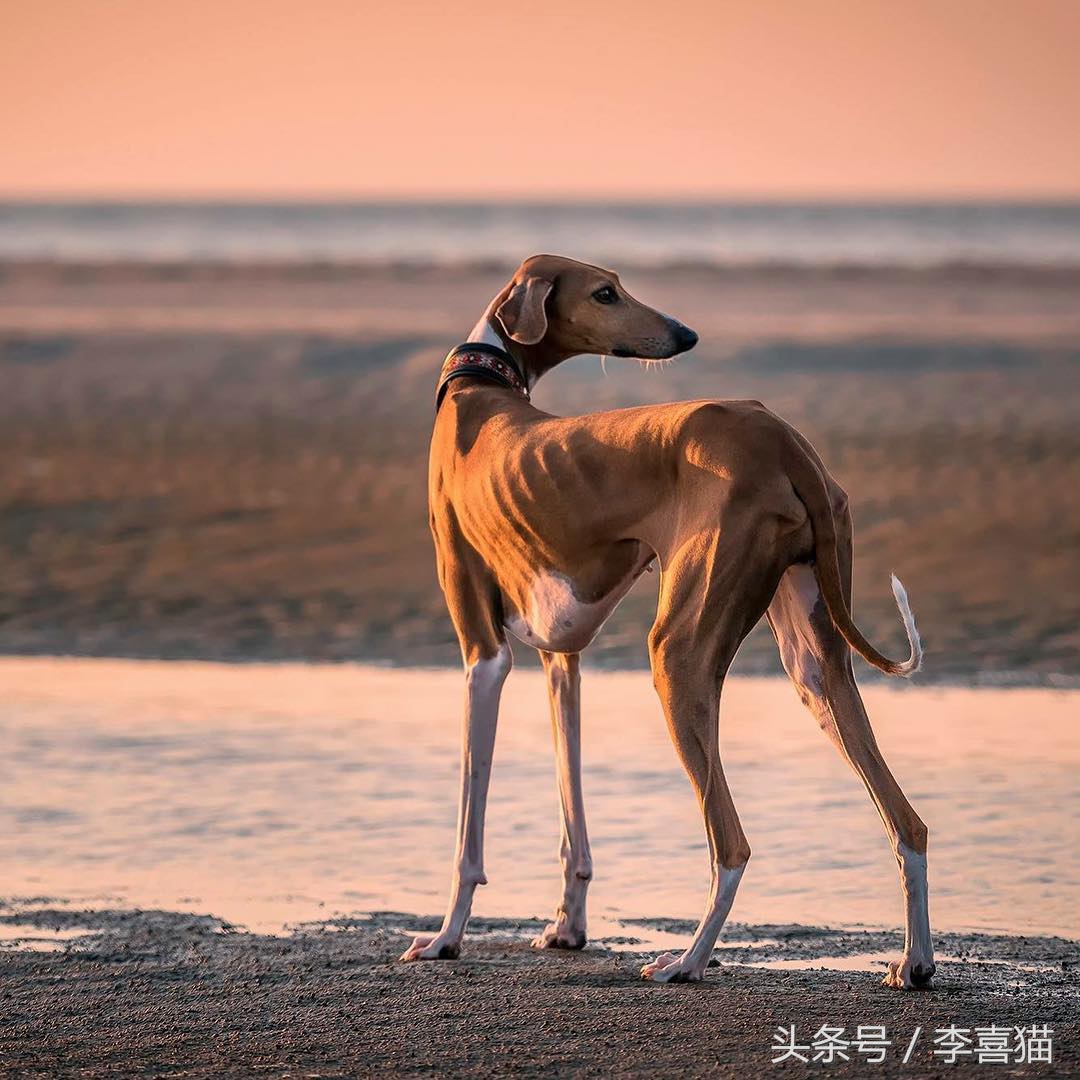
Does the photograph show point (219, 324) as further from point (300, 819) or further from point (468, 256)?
point (468, 256)

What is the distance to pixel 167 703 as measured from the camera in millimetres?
10148

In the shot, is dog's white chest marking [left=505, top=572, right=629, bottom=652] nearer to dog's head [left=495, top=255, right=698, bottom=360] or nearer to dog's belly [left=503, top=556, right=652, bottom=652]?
dog's belly [left=503, top=556, right=652, bottom=652]

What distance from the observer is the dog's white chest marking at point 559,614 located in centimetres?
635

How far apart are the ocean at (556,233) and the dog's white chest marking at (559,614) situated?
127 ft

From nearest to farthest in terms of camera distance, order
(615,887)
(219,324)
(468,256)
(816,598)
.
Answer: (816,598) < (615,887) < (219,324) < (468,256)

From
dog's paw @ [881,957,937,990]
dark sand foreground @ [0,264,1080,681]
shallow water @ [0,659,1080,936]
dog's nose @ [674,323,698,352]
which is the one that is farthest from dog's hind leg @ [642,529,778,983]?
dark sand foreground @ [0,264,1080,681]

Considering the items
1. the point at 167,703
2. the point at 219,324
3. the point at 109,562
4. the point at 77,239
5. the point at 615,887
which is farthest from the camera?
the point at 77,239

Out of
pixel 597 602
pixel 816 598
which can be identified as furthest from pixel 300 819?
pixel 816 598

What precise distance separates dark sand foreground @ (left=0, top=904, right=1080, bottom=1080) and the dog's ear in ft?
6.48

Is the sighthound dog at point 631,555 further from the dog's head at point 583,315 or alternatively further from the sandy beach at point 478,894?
the sandy beach at point 478,894

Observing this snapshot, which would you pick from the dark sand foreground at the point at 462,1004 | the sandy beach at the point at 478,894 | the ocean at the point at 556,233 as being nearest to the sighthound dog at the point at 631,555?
the dark sand foreground at the point at 462,1004

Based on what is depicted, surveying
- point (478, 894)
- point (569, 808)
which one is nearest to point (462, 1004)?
point (569, 808)

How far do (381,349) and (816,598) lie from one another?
1727 cm

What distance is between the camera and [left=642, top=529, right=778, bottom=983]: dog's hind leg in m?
5.82
